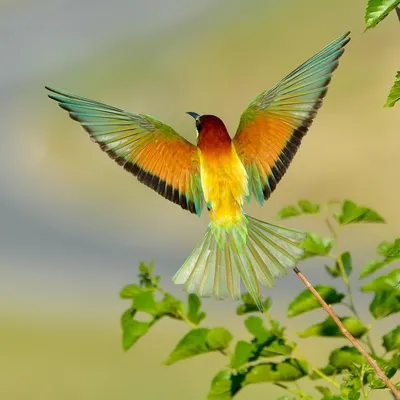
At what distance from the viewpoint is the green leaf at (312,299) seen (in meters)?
1.85

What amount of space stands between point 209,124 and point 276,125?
109 millimetres

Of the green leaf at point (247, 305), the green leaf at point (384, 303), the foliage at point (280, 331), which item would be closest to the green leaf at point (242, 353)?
the foliage at point (280, 331)

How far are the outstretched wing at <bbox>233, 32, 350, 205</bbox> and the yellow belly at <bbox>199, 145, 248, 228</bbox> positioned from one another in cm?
2

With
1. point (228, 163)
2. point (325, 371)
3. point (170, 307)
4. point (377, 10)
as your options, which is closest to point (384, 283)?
point (325, 371)

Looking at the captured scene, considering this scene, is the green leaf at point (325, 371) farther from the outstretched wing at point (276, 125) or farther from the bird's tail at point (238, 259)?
the outstretched wing at point (276, 125)

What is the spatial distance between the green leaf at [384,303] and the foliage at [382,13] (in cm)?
66

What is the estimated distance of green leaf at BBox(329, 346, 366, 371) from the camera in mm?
1692

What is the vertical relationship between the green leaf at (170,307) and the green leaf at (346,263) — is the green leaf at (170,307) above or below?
below

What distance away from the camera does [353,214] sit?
77.4 inches

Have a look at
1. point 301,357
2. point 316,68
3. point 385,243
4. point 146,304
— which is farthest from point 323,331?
point 316,68

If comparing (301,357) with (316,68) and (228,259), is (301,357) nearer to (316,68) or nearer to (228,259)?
(228,259)

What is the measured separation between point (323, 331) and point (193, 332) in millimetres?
247

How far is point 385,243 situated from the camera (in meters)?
1.73

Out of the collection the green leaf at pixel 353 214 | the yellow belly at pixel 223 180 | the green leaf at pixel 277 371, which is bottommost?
the green leaf at pixel 277 371
